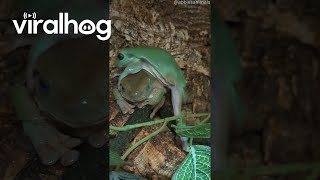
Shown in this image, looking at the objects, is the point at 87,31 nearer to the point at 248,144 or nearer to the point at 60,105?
the point at 60,105

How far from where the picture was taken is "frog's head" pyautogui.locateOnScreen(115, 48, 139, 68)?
152 inches

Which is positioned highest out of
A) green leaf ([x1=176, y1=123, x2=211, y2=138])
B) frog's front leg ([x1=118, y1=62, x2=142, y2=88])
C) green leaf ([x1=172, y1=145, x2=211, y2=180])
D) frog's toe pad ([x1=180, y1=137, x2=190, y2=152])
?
frog's front leg ([x1=118, y1=62, x2=142, y2=88])

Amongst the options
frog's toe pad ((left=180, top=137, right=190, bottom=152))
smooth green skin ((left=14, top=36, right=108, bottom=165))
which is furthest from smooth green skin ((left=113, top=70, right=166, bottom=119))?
frog's toe pad ((left=180, top=137, right=190, bottom=152))

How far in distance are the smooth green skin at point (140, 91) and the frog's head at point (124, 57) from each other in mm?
84

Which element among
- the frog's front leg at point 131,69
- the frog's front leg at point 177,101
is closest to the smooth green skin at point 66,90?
the frog's front leg at point 131,69

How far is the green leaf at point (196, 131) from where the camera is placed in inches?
154

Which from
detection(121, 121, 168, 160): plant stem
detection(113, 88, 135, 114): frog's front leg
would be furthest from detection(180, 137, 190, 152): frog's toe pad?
detection(113, 88, 135, 114): frog's front leg

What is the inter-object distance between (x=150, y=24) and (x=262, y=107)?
917mm

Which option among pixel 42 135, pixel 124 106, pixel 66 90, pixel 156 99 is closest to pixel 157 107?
pixel 156 99

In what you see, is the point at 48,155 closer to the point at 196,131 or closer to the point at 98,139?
the point at 98,139

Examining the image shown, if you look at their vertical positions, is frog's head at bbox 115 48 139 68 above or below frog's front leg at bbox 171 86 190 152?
above

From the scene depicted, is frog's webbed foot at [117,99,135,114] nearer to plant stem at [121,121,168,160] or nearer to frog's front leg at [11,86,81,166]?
plant stem at [121,121,168,160]

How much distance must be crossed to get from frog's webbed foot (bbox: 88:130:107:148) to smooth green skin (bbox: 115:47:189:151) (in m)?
0.37

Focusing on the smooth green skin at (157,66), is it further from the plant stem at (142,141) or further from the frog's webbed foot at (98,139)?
the frog's webbed foot at (98,139)
